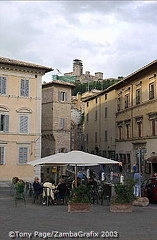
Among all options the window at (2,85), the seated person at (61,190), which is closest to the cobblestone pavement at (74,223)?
the seated person at (61,190)

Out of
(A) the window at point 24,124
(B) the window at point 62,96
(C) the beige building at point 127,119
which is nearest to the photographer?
(A) the window at point 24,124

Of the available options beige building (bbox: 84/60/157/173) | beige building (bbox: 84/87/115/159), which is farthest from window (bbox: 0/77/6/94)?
beige building (bbox: 84/87/115/159)

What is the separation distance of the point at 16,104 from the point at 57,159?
14.9 meters

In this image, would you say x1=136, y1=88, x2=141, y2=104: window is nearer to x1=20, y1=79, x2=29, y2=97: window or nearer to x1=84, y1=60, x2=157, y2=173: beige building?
x1=84, y1=60, x2=157, y2=173: beige building

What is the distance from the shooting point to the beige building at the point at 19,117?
2902cm

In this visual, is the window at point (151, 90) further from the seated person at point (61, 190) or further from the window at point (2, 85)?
the seated person at point (61, 190)

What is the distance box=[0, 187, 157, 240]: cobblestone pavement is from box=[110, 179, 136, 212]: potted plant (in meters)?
0.37

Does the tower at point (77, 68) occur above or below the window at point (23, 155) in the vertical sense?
above

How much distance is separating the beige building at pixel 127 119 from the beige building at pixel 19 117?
32.4 feet

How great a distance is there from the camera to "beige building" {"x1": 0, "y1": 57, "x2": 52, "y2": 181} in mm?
29016

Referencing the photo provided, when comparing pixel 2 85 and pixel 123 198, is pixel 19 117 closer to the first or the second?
pixel 2 85

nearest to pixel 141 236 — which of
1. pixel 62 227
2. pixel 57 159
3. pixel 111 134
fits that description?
pixel 62 227

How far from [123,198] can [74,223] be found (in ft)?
11.4

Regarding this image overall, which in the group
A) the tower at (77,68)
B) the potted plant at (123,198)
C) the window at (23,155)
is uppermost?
the tower at (77,68)
